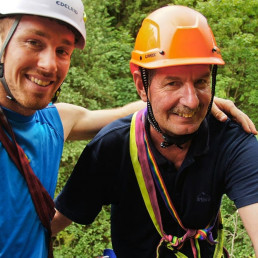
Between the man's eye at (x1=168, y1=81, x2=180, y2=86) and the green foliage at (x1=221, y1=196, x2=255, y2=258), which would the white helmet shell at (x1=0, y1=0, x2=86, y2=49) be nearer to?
the man's eye at (x1=168, y1=81, x2=180, y2=86)

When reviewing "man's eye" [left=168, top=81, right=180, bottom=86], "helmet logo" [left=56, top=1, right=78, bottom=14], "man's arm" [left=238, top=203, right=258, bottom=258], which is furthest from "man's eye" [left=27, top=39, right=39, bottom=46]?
"man's arm" [left=238, top=203, right=258, bottom=258]

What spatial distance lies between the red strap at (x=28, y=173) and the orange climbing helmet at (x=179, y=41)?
89 centimetres

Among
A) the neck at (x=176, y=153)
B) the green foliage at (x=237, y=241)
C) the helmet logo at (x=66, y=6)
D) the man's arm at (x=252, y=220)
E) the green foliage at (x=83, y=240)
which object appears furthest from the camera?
the green foliage at (x=83, y=240)

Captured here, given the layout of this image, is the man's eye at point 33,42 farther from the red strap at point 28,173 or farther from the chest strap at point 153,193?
the chest strap at point 153,193

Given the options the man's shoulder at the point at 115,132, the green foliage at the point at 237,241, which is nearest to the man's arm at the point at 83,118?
the man's shoulder at the point at 115,132

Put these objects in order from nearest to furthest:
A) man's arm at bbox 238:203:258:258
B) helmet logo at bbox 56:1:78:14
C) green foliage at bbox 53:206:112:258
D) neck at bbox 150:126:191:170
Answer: man's arm at bbox 238:203:258:258, helmet logo at bbox 56:1:78:14, neck at bbox 150:126:191:170, green foliage at bbox 53:206:112:258

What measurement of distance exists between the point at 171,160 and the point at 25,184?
910 millimetres

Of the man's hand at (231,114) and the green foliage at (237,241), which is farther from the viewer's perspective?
the green foliage at (237,241)

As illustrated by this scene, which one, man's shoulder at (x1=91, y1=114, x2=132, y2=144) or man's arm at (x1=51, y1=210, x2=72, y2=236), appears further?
man's arm at (x1=51, y1=210, x2=72, y2=236)

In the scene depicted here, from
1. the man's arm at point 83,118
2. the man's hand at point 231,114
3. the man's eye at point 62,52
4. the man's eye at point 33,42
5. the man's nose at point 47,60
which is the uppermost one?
the man's eye at point 33,42

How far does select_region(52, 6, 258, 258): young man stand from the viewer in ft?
6.07

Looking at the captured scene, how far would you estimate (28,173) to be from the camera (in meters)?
1.83

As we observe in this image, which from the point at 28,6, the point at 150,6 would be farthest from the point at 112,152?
the point at 150,6

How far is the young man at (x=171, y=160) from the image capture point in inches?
72.8
